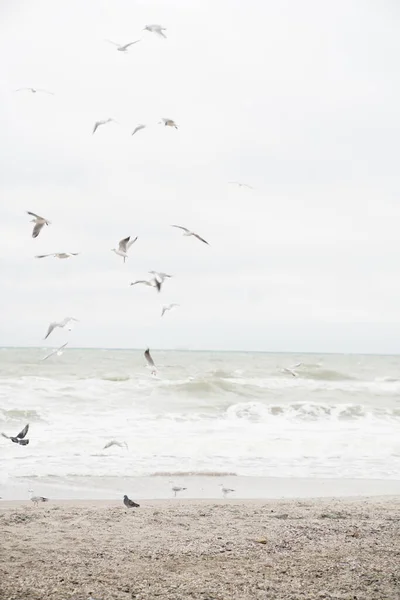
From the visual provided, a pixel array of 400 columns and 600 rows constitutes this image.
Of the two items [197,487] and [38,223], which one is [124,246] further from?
[197,487]

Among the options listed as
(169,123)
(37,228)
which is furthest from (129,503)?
(169,123)

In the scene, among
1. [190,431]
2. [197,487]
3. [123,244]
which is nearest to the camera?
[123,244]

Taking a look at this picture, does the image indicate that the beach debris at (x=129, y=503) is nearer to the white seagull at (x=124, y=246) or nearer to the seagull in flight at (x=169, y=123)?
the white seagull at (x=124, y=246)

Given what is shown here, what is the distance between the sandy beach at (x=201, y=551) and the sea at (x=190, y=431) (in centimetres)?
195

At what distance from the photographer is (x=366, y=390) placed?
23.4 m

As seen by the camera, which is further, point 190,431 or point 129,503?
point 190,431

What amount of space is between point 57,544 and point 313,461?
5545 mm

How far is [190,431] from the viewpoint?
1227cm

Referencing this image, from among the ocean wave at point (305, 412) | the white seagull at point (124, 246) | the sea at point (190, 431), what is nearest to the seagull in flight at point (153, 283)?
the white seagull at point (124, 246)

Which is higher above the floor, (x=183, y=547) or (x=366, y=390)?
(x=366, y=390)

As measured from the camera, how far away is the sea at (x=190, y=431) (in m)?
8.57

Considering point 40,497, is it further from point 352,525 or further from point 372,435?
point 372,435

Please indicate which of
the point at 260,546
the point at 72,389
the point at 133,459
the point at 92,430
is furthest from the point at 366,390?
the point at 260,546

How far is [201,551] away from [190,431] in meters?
7.85
